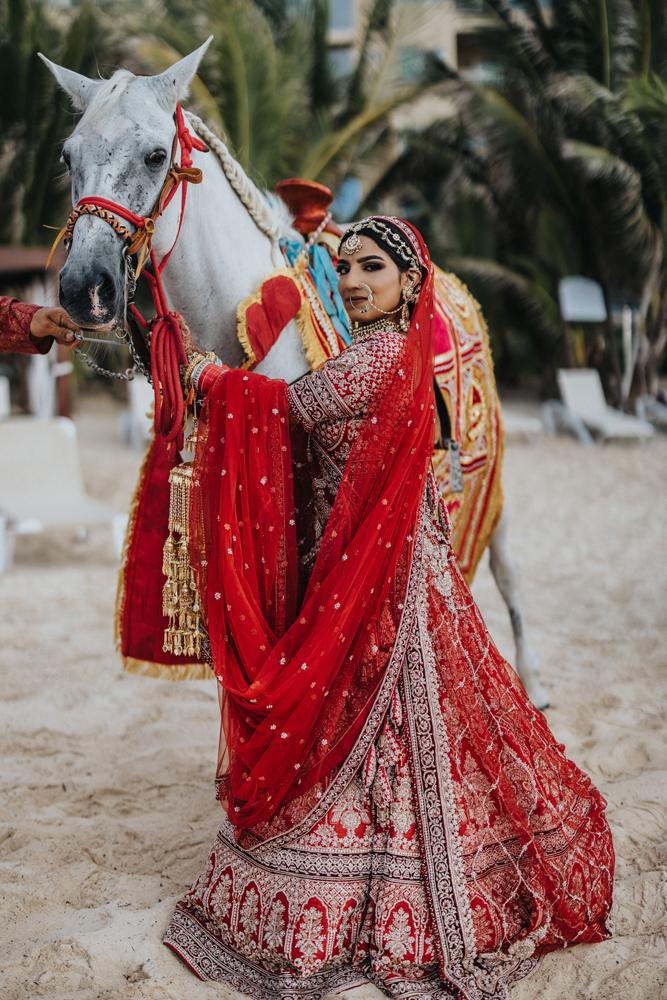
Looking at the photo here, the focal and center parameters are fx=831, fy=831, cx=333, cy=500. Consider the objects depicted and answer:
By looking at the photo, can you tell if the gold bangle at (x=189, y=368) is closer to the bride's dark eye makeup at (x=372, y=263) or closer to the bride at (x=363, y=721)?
the bride at (x=363, y=721)

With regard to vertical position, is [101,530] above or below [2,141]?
below

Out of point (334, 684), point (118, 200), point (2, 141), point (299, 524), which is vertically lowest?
point (334, 684)

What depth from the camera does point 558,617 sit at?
457cm

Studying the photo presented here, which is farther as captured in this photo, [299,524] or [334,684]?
[299,524]

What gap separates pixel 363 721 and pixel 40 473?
469 centimetres

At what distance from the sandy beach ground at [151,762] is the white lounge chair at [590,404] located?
3.85 metres

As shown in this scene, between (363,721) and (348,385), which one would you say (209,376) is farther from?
(363,721)

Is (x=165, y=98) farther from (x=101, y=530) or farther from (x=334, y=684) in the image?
(x=101, y=530)

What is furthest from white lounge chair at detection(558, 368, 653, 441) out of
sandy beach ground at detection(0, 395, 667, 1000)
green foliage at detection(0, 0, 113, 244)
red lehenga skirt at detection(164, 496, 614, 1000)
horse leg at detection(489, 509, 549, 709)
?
red lehenga skirt at detection(164, 496, 614, 1000)

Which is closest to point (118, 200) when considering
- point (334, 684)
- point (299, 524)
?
point (299, 524)

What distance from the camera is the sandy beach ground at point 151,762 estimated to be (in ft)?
6.27

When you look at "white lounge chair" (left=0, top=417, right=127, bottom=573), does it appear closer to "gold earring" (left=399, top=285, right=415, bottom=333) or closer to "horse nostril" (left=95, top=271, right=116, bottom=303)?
"horse nostril" (left=95, top=271, right=116, bottom=303)

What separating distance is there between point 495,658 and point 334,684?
0.42 m

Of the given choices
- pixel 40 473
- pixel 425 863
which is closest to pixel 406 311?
pixel 425 863
